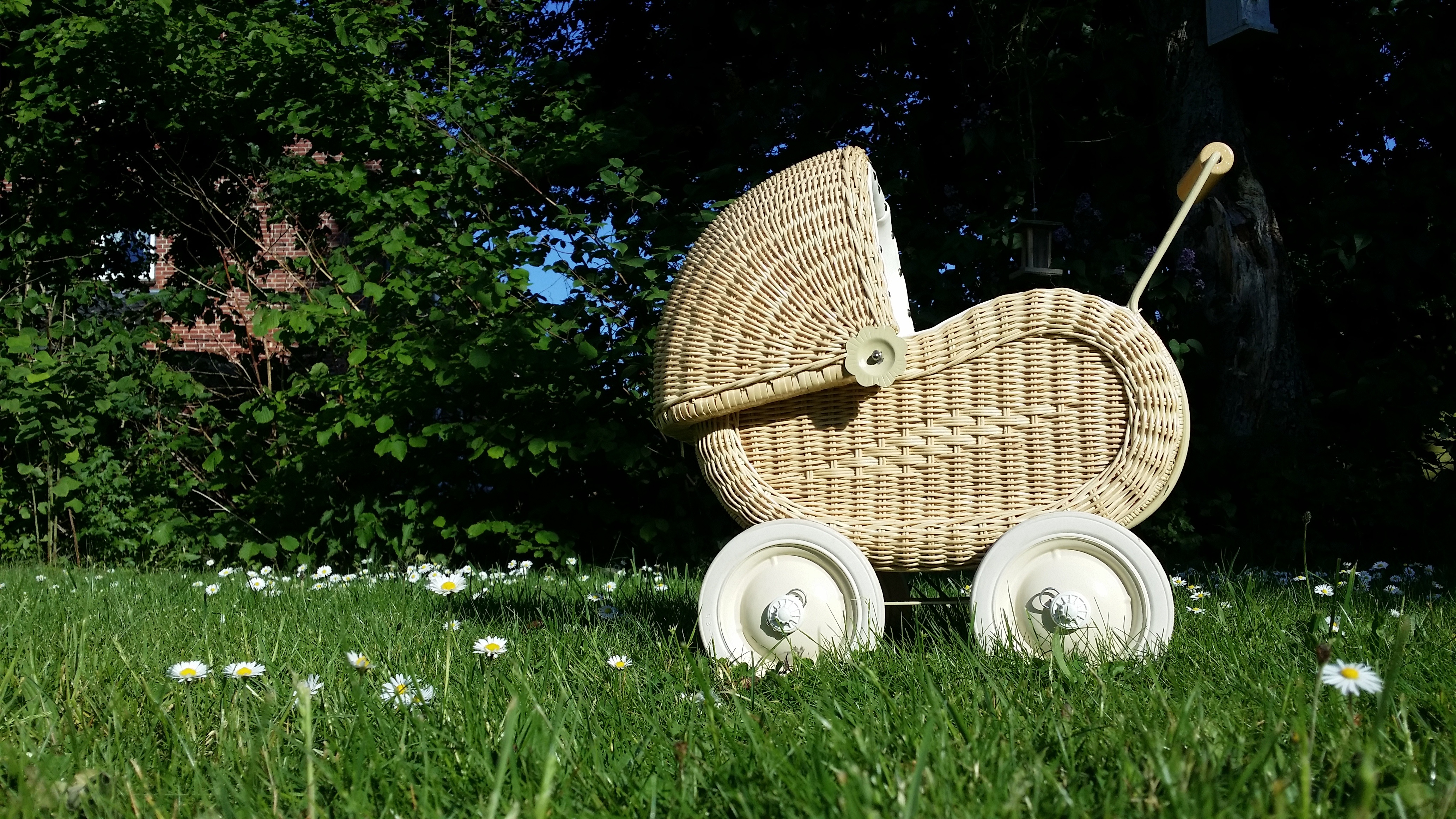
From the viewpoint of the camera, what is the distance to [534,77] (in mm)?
5234

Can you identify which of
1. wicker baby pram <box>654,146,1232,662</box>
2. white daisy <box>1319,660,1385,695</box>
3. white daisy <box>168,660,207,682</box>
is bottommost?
white daisy <box>168,660,207,682</box>

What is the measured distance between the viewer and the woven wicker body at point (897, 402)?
226 centimetres

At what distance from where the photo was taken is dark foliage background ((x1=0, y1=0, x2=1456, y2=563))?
14.8 feet

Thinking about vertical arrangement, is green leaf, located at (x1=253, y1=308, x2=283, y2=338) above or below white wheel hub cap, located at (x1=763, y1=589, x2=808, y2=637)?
above

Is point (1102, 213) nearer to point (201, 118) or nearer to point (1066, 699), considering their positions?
point (1066, 699)

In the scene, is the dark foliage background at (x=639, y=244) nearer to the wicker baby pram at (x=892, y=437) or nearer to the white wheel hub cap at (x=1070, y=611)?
the wicker baby pram at (x=892, y=437)

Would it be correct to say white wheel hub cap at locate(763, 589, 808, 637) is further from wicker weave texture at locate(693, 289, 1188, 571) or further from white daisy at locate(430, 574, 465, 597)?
white daisy at locate(430, 574, 465, 597)

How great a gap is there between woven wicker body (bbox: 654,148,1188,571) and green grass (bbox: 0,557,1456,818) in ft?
1.04

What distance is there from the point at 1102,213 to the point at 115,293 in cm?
603

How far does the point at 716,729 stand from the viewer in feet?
5.08

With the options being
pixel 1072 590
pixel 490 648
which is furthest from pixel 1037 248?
pixel 490 648

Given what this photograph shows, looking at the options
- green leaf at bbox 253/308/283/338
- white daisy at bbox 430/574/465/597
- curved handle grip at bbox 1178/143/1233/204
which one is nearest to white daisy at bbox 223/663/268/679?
white daisy at bbox 430/574/465/597

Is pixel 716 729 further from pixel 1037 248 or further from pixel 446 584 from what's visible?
pixel 1037 248

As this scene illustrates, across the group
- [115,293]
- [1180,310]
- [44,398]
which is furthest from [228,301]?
[1180,310]
